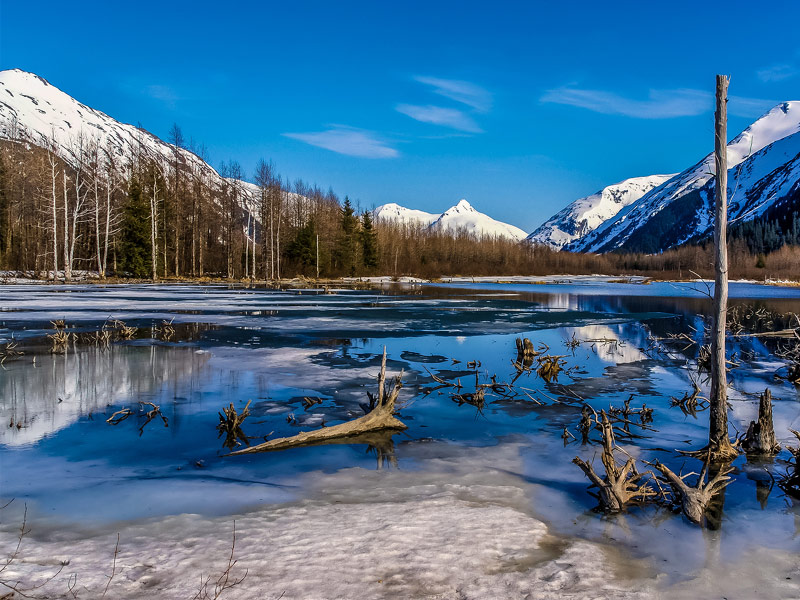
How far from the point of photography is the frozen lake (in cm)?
410

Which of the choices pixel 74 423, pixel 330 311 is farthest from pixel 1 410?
pixel 330 311

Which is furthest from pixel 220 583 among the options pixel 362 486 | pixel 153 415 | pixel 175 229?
pixel 175 229

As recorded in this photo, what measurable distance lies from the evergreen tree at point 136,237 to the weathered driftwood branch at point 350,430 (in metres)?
51.7

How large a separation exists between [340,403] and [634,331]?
1529 centimetres

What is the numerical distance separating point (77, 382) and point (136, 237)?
4838cm

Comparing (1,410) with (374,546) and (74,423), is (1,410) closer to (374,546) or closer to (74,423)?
(74,423)

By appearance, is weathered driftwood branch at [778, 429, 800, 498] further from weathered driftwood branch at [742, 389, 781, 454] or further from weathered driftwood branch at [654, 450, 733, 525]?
weathered driftwood branch at [654, 450, 733, 525]

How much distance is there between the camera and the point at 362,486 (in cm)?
595

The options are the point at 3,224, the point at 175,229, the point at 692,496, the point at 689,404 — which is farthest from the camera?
the point at 175,229

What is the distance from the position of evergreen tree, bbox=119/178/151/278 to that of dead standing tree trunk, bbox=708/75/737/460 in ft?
178

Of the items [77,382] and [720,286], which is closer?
[720,286]

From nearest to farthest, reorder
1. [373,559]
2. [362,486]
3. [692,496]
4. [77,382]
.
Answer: [373,559]
[692,496]
[362,486]
[77,382]

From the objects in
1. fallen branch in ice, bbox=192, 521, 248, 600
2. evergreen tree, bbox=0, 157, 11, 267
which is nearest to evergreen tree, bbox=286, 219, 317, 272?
evergreen tree, bbox=0, 157, 11, 267

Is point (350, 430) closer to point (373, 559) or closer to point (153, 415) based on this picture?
point (153, 415)
